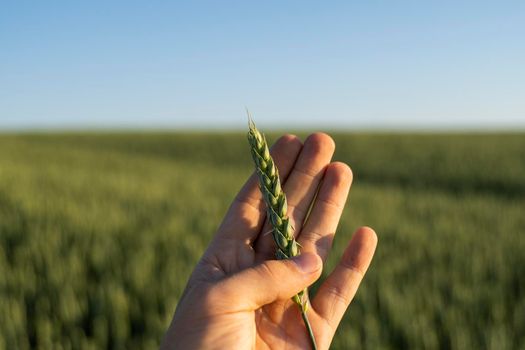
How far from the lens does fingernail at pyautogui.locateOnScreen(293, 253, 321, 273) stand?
173cm

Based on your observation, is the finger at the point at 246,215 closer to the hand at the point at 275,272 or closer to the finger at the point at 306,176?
the hand at the point at 275,272

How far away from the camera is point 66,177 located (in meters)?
9.59

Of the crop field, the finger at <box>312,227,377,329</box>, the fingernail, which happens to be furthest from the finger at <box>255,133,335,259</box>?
the crop field

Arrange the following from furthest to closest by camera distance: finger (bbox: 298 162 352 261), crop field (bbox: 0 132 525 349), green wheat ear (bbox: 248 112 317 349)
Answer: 1. crop field (bbox: 0 132 525 349)
2. finger (bbox: 298 162 352 261)
3. green wheat ear (bbox: 248 112 317 349)

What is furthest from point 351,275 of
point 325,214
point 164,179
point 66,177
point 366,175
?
point 366,175

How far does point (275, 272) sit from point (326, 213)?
535 millimetres

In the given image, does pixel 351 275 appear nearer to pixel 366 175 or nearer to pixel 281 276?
pixel 281 276

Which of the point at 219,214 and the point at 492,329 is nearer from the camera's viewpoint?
the point at 492,329

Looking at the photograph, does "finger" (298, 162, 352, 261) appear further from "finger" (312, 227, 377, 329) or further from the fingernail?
the fingernail

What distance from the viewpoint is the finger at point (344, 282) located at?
80.3 inches

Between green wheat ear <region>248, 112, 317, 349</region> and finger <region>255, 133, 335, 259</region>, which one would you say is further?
finger <region>255, 133, 335, 259</region>

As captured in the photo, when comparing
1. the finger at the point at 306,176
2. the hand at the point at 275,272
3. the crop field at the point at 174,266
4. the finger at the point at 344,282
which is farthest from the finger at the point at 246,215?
the crop field at the point at 174,266

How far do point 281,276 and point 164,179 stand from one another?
9476 millimetres

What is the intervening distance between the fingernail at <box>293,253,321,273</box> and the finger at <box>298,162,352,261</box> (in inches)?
14.2
